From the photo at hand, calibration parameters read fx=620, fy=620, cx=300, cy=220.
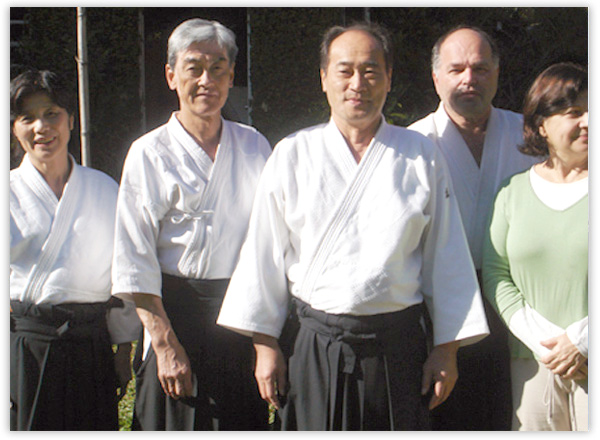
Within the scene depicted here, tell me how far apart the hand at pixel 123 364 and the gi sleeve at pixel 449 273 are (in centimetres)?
130

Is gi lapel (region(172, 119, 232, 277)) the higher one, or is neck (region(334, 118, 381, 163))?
neck (region(334, 118, 381, 163))

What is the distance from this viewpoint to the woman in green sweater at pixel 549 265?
225 cm

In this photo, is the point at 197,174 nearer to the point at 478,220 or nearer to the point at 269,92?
the point at 478,220

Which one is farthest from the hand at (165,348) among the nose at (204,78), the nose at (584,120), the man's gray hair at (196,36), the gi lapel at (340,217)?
the nose at (584,120)

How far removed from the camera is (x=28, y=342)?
2.43 m

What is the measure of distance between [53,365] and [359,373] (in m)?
1.20

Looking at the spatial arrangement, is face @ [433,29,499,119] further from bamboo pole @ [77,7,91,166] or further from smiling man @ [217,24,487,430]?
bamboo pole @ [77,7,91,166]

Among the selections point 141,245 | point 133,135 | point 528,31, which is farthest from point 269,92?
point 141,245

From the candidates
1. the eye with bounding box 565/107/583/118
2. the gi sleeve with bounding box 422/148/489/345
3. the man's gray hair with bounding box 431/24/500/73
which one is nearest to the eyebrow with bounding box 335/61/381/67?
the gi sleeve with bounding box 422/148/489/345

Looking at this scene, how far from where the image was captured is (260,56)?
6469mm

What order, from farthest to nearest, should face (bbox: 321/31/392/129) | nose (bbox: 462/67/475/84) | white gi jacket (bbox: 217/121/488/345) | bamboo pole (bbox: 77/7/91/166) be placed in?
1. bamboo pole (bbox: 77/7/91/166)
2. nose (bbox: 462/67/475/84)
3. face (bbox: 321/31/392/129)
4. white gi jacket (bbox: 217/121/488/345)

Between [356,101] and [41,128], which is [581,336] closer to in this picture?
[356,101]

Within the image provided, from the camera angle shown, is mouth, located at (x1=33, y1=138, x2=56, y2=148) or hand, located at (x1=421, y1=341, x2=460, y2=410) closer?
hand, located at (x1=421, y1=341, x2=460, y2=410)

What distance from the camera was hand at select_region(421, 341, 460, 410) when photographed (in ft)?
7.49
